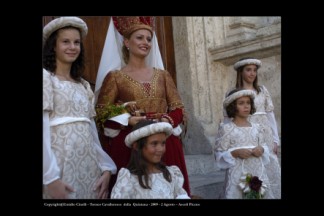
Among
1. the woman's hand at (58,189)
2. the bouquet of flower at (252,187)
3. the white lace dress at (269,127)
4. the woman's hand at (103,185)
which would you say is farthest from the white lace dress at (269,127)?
the woman's hand at (58,189)

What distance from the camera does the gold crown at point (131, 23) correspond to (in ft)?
9.98

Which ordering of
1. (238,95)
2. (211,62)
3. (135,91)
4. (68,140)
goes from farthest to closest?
(211,62) → (238,95) → (135,91) → (68,140)

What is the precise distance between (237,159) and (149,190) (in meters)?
0.92

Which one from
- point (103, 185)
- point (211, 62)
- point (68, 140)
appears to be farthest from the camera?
point (211, 62)

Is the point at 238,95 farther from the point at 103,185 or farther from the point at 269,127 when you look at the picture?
the point at 103,185

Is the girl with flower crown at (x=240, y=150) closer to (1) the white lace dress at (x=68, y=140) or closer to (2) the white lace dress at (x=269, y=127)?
(2) the white lace dress at (x=269, y=127)

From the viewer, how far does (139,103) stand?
2969 millimetres

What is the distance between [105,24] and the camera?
413 cm

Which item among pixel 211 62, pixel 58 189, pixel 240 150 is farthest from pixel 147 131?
pixel 211 62

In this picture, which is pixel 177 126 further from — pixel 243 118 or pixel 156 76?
pixel 243 118

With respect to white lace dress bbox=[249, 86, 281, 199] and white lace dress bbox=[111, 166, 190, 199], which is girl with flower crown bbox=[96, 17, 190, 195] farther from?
white lace dress bbox=[249, 86, 281, 199]

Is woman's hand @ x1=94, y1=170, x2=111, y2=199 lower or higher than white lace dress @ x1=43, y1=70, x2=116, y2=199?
lower

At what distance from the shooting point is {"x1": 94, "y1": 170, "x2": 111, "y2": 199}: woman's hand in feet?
8.65

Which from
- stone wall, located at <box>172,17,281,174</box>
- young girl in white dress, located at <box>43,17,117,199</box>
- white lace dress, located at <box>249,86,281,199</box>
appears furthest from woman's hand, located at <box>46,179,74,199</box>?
stone wall, located at <box>172,17,281,174</box>
